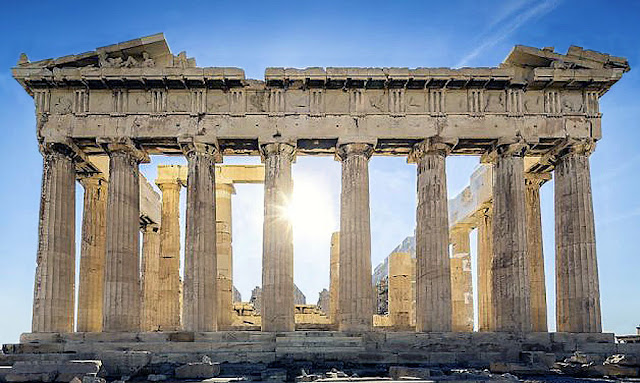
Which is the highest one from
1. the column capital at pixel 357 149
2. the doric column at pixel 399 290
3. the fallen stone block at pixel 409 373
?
the column capital at pixel 357 149

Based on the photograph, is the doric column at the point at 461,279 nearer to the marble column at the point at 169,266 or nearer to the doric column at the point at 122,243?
the marble column at the point at 169,266

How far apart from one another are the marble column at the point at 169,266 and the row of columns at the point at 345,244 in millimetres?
6183

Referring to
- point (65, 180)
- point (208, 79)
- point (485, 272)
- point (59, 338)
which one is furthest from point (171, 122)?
point (485, 272)

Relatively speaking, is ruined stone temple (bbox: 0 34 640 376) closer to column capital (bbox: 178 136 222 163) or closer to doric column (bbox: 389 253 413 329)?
column capital (bbox: 178 136 222 163)

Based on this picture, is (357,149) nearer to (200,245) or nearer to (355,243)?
(355,243)

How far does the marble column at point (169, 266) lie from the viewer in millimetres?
33469

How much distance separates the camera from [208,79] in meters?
26.8

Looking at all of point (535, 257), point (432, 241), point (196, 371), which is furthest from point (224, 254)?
point (196, 371)

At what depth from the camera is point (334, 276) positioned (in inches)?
1420

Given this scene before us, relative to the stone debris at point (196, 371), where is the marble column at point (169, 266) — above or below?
above

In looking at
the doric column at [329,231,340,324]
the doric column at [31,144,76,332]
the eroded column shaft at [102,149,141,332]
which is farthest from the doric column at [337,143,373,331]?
the doric column at [31,144,76,332]

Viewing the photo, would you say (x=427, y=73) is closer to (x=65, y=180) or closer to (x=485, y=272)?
(x=485, y=272)

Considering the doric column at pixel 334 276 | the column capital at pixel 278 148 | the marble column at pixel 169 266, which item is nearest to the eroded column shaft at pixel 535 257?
the doric column at pixel 334 276

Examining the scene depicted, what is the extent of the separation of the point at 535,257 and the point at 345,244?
8.38 meters
